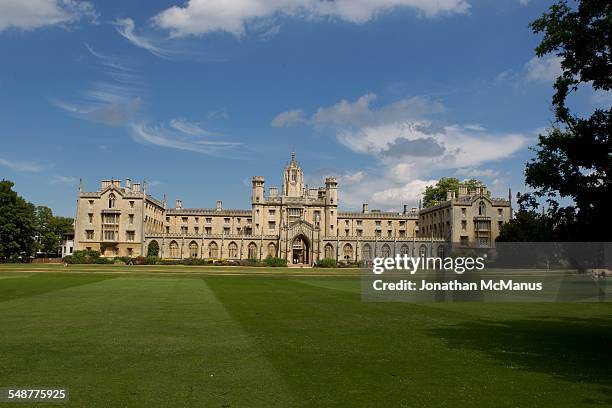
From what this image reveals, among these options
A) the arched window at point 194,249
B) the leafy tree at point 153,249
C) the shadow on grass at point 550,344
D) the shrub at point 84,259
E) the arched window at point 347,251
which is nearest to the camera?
the shadow on grass at point 550,344

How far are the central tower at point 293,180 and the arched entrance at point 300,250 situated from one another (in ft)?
44.8

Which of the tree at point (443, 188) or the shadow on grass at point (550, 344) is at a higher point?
the tree at point (443, 188)

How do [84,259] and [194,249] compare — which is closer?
[84,259]

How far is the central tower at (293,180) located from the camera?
350ft

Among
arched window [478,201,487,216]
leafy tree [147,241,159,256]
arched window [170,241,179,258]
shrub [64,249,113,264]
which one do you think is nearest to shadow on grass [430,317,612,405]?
shrub [64,249,113,264]

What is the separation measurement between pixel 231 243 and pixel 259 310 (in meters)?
76.6

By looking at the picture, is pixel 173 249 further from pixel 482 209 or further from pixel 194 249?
pixel 482 209

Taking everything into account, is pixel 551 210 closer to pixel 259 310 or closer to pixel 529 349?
pixel 529 349

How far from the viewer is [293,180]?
107 m

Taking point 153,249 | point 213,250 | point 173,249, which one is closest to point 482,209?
point 213,250

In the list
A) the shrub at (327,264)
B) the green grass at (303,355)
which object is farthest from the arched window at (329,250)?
the green grass at (303,355)

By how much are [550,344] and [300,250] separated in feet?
271

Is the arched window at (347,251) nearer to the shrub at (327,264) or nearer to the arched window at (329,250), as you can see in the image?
the arched window at (329,250)

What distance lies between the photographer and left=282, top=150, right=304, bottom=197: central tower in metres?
107
